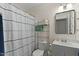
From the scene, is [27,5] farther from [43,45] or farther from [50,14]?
[43,45]

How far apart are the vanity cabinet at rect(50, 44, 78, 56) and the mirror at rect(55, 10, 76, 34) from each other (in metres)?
0.17

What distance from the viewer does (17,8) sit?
112cm

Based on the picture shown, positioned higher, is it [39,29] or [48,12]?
[48,12]

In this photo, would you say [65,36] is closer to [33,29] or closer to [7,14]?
[33,29]

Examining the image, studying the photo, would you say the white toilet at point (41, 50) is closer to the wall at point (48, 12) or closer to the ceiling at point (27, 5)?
the wall at point (48, 12)

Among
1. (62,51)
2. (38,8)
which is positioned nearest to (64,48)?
(62,51)

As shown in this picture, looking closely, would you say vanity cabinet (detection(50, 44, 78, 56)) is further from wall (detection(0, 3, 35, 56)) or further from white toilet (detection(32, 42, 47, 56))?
wall (detection(0, 3, 35, 56))

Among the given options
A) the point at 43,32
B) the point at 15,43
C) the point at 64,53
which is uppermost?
the point at 43,32

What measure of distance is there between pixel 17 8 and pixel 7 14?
0.13 m

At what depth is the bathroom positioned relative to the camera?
1097 mm

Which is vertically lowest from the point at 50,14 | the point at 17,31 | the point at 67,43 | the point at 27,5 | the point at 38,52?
the point at 38,52

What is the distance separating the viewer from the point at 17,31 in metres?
1.14

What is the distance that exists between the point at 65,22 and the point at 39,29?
0.99 feet

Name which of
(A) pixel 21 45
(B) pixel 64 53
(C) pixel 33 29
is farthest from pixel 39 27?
(B) pixel 64 53
